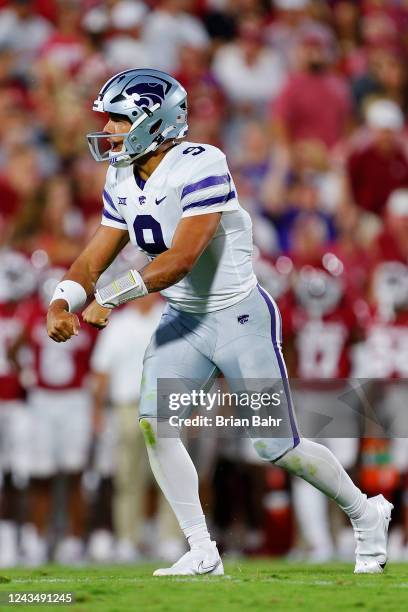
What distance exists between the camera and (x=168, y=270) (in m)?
5.17

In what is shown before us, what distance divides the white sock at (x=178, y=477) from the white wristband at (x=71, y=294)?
501 millimetres

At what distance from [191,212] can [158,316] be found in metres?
3.84

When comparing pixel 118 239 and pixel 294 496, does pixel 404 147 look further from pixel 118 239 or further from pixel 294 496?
A: pixel 118 239

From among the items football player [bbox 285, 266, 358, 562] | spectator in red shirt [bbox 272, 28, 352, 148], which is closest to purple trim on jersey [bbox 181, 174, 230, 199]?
football player [bbox 285, 266, 358, 562]

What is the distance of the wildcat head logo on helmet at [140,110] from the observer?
17.8ft

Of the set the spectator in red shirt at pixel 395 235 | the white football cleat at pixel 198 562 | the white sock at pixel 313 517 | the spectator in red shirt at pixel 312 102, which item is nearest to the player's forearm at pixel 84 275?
the white football cleat at pixel 198 562

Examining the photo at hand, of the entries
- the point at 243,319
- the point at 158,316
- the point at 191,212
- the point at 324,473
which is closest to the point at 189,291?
the point at 243,319

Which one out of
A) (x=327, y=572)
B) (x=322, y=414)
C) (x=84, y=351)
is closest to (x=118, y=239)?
(x=327, y=572)

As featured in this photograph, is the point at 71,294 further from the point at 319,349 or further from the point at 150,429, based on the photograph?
the point at 319,349

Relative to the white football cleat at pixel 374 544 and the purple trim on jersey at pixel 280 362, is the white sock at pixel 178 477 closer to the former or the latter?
the purple trim on jersey at pixel 280 362

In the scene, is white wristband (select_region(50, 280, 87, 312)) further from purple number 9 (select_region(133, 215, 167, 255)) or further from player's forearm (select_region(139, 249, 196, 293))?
player's forearm (select_region(139, 249, 196, 293))

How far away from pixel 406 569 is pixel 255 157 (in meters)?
5.32

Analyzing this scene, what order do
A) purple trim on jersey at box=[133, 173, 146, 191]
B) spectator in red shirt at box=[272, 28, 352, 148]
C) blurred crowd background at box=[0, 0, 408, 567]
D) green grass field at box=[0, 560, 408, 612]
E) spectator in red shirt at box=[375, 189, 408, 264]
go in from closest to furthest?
green grass field at box=[0, 560, 408, 612] → purple trim on jersey at box=[133, 173, 146, 191] → blurred crowd background at box=[0, 0, 408, 567] → spectator in red shirt at box=[375, 189, 408, 264] → spectator in red shirt at box=[272, 28, 352, 148]

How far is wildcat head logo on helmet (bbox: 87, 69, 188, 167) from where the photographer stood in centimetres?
542
